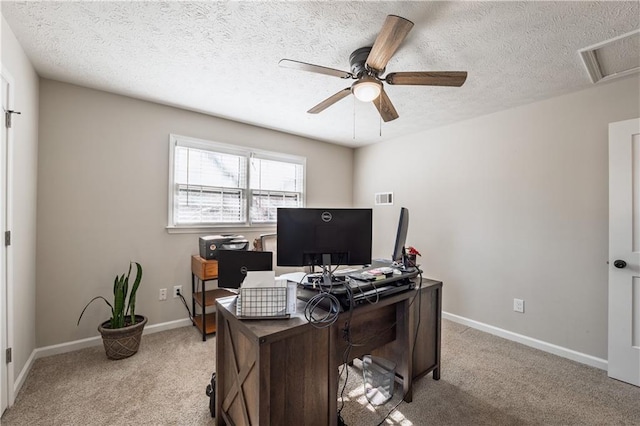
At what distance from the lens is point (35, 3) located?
5.10 feet

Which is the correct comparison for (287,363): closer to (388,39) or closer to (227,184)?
(388,39)

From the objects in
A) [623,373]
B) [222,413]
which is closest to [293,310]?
[222,413]

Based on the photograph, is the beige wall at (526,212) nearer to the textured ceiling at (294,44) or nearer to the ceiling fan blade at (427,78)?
the textured ceiling at (294,44)

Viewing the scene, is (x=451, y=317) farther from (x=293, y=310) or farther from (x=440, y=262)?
(x=293, y=310)

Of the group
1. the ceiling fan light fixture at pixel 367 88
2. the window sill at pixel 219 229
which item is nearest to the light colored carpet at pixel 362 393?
the window sill at pixel 219 229

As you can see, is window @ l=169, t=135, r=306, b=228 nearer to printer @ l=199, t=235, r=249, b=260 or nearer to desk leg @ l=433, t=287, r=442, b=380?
printer @ l=199, t=235, r=249, b=260

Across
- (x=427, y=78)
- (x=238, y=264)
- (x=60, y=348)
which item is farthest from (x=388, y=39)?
(x=60, y=348)

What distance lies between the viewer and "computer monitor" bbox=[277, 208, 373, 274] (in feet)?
5.24

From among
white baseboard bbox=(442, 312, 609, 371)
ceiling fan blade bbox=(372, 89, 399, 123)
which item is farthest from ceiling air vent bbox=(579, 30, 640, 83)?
white baseboard bbox=(442, 312, 609, 371)

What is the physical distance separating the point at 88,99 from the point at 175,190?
1105 mm

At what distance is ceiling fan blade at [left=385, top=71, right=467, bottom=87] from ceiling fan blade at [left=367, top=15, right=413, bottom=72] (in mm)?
116

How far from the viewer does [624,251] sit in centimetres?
217

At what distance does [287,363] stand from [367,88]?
5.46 feet

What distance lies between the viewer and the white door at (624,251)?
2.12m
